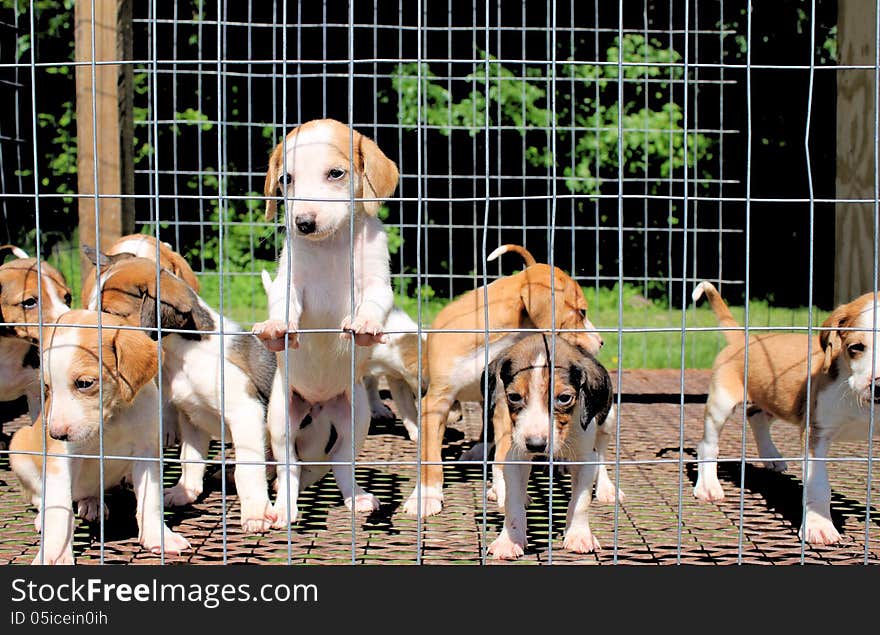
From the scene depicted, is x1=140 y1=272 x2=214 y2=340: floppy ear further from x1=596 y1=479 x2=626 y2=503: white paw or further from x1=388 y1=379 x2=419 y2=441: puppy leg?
x1=596 y1=479 x2=626 y2=503: white paw

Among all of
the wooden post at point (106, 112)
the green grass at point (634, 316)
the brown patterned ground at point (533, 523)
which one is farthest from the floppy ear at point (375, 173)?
the green grass at point (634, 316)

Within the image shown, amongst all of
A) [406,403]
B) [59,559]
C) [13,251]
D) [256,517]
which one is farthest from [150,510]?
[406,403]

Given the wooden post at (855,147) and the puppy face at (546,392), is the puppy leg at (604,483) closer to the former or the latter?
the puppy face at (546,392)

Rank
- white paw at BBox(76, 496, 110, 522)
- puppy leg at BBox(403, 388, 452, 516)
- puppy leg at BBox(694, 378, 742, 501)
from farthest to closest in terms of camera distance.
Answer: puppy leg at BBox(694, 378, 742, 501) < puppy leg at BBox(403, 388, 452, 516) < white paw at BBox(76, 496, 110, 522)

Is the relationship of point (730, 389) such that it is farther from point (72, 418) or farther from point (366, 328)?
point (72, 418)

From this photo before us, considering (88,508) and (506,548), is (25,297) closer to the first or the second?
(88,508)

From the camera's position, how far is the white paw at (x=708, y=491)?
216 inches

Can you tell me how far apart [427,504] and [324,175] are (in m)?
1.60

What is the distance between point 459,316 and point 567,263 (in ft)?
22.6

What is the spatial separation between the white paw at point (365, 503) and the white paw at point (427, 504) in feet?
0.48

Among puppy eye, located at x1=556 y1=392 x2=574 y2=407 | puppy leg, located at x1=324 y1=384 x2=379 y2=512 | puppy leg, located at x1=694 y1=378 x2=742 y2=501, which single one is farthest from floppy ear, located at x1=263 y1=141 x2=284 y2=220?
puppy leg, located at x1=694 y1=378 x2=742 y2=501

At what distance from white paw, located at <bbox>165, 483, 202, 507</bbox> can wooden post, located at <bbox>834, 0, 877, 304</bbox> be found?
168 inches

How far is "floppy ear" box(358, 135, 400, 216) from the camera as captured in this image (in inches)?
187

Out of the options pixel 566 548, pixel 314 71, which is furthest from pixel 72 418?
A: pixel 314 71
